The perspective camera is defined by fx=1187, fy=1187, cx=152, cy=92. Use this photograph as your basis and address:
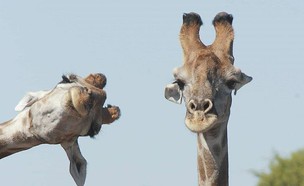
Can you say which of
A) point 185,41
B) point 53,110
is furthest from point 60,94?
point 185,41

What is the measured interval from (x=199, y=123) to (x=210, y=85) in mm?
471

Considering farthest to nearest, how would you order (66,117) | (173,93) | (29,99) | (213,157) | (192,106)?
1. (173,93)
2. (213,157)
3. (192,106)
4. (29,99)
5. (66,117)

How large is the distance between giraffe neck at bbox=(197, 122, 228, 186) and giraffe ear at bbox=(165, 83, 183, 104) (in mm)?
344

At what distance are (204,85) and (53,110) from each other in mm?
2052

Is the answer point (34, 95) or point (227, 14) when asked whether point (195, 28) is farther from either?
point (34, 95)

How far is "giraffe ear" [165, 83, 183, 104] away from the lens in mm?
8859

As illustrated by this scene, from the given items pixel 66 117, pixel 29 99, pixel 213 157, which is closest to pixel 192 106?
pixel 213 157

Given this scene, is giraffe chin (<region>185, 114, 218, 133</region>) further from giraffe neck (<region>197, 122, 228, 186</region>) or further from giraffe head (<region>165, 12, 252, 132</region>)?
giraffe neck (<region>197, 122, 228, 186</region>)

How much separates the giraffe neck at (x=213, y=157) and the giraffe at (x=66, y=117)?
1.77 m

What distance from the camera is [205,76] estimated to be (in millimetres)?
8242

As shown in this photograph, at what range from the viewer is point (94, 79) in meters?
6.58

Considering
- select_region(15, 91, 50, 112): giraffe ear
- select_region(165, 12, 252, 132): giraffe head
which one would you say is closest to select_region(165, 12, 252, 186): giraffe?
select_region(165, 12, 252, 132): giraffe head

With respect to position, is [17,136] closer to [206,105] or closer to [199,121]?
[199,121]

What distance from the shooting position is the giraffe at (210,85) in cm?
817
